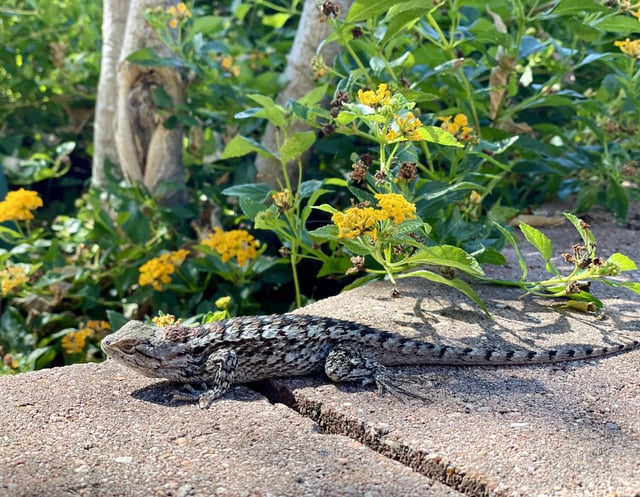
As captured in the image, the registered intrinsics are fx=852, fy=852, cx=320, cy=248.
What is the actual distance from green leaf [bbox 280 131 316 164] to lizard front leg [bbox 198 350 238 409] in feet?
3.77

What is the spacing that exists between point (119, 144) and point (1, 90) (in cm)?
197

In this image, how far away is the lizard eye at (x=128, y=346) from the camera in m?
3.21

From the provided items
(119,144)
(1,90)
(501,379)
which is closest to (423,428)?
(501,379)

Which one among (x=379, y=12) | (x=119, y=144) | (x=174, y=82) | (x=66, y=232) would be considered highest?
(x=379, y=12)

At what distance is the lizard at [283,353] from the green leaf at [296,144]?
38.3 inches

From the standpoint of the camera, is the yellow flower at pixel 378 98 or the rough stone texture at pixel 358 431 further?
the yellow flower at pixel 378 98

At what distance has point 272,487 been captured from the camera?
2.41 meters

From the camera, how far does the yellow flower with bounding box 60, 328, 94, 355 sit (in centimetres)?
467

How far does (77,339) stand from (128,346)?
1.60 meters

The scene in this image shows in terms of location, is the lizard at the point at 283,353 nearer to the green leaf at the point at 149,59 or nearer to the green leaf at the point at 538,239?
the green leaf at the point at 538,239

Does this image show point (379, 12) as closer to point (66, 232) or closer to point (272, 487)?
point (272, 487)

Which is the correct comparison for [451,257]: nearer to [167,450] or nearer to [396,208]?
[396,208]

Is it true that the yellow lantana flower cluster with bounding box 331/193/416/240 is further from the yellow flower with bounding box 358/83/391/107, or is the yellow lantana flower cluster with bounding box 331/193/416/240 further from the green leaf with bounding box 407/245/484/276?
the yellow flower with bounding box 358/83/391/107

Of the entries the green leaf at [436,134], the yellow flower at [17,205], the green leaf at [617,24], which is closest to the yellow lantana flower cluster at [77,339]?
the yellow flower at [17,205]
